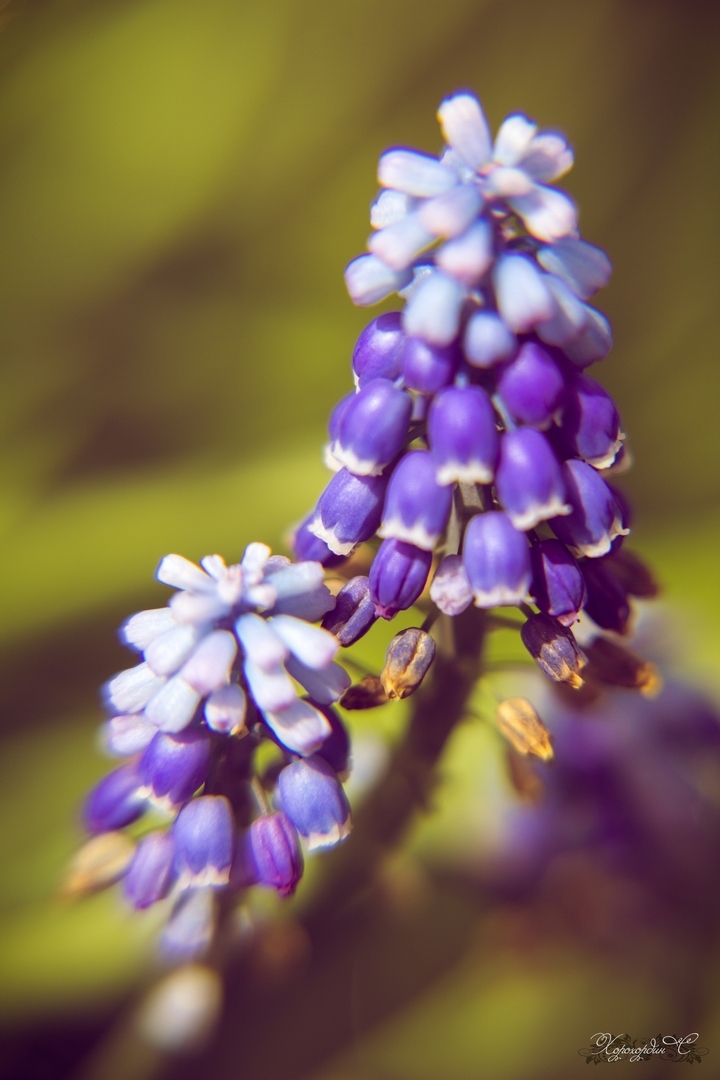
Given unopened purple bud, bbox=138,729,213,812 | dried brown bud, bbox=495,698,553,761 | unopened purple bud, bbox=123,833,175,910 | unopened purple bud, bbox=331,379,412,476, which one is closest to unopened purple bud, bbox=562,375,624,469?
unopened purple bud, bbox=331,379,412,476

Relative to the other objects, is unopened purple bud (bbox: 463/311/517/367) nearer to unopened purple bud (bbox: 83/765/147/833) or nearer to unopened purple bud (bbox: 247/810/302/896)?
unopened purple bud (bbox: 247/810/302/896)

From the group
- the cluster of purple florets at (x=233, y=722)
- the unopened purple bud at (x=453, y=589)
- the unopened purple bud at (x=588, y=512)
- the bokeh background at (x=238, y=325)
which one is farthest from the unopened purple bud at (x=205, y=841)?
the bokeh background at (x=238, y=325)

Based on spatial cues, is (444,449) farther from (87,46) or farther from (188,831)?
(87,46)

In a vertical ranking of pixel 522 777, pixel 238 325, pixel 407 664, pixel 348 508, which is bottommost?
pixel 522 777

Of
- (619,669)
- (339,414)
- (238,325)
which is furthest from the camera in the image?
(238,325)

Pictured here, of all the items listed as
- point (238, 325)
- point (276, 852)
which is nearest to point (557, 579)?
point (276, 852)

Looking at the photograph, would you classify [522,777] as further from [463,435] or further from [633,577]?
[463,435]
